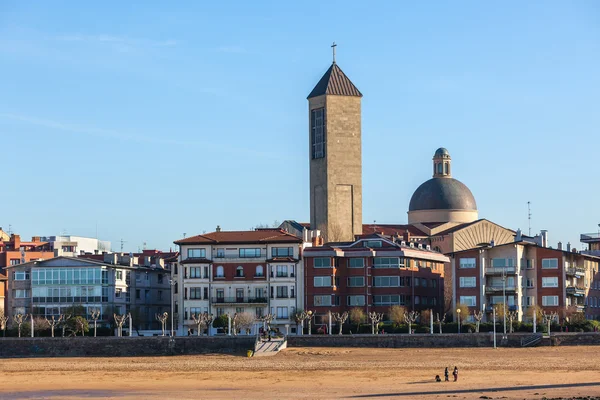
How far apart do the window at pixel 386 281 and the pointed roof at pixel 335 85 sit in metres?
33.6

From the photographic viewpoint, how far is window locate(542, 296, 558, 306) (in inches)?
4624

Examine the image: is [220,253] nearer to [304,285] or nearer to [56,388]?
[304,285]

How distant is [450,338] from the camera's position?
101m

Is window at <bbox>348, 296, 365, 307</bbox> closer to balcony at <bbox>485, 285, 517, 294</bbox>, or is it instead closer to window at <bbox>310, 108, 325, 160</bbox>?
balcony at <bbox>485, 285, 517, 294</bbox>

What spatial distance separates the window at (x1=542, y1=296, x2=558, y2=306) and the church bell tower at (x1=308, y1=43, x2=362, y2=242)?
1364 inches

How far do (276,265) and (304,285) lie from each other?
3.20 metres

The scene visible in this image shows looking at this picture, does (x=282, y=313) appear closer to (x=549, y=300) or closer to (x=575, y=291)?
(x=549, y=300)

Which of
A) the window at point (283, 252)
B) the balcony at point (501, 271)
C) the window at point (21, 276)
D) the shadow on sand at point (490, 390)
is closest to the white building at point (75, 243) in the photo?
the window at point (21, 276)

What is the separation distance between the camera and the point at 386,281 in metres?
120

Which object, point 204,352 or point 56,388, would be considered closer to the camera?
point 56,388

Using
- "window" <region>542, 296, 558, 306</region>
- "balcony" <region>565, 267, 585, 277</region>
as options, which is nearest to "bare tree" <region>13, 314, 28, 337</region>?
"window" <region>542, 296, 558, 306</region>

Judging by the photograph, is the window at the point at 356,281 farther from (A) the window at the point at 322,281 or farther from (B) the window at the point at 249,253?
(B) the window at the point at 249,253

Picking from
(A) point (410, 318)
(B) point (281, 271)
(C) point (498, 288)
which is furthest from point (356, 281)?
(C) point (498, 288)

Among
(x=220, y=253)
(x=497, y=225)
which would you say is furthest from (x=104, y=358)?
(x=497, y=225)
